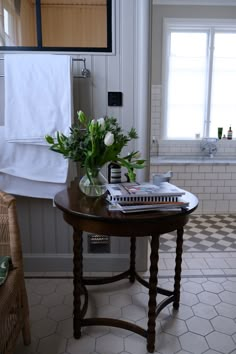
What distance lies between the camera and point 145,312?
182 cm

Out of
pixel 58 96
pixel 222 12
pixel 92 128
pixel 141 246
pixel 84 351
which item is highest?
pixel 222 12

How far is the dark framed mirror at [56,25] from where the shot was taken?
6.73 ft

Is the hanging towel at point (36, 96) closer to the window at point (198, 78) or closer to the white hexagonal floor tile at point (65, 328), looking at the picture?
the white hexagonal floor tile at point (65, 328)

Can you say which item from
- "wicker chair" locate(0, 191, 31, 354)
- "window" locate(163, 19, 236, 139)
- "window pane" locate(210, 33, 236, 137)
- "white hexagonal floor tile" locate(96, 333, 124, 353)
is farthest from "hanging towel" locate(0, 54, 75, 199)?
"window pane" locate(210, 33, 236, 137)

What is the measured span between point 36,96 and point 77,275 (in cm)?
109

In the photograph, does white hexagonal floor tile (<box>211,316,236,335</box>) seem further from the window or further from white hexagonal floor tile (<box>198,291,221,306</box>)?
the window

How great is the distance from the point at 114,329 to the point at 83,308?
200 mm

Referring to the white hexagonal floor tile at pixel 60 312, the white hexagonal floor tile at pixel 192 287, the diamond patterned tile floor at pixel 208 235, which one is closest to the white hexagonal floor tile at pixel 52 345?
the white hexagonal floor tile at pixel 60 312

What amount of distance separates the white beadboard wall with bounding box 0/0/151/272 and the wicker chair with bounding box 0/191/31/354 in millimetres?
775

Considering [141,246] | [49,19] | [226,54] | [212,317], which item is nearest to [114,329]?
[212,317]

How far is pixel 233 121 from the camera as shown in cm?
438

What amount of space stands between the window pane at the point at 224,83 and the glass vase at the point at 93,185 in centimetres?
320

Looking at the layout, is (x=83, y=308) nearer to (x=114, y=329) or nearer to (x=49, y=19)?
(x=114, y=329)

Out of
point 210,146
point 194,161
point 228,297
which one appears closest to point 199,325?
point 228,297
